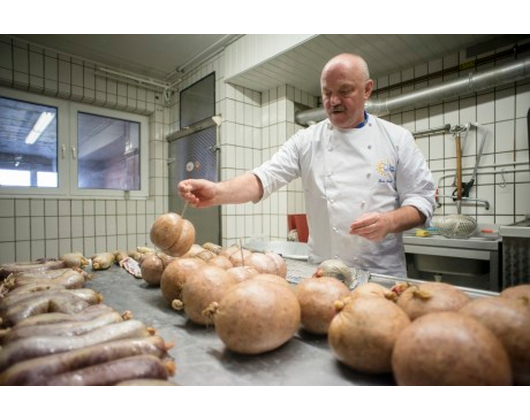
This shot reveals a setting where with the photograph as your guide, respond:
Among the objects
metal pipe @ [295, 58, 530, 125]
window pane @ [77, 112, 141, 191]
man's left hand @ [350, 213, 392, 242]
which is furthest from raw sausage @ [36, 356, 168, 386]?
window pane @ [77, 112, 141, 191]

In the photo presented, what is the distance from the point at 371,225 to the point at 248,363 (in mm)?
772

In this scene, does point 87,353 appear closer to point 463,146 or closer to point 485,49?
point 463,146

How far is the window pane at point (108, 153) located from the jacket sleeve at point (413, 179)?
12.0ft

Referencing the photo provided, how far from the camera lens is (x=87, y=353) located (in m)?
0.59

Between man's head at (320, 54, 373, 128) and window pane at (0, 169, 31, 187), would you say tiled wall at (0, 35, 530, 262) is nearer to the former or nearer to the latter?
window pane at (0, 169, 31, 187)

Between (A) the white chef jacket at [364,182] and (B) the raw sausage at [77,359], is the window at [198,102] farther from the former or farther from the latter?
(B) the raw sausage at [77,359]

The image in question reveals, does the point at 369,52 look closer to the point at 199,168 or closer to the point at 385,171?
the point at 385,171

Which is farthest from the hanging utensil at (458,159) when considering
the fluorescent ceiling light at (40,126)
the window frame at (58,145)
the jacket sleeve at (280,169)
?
the fluorescent ceiling light at (40,126)

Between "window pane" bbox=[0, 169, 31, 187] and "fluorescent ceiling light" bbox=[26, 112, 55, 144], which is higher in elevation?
"fluorescent ceiling light" bbox=[26, 112, 55, 144]

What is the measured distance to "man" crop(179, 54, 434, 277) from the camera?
5.05 feet

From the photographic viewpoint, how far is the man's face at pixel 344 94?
59.1 inches

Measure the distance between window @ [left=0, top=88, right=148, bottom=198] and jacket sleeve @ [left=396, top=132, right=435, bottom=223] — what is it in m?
3.62

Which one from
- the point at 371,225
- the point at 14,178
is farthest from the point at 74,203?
the point at 371,225
